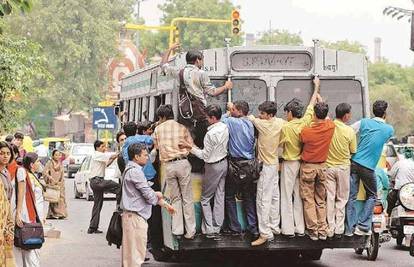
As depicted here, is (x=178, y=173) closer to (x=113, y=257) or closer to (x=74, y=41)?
(x=113, y=257)

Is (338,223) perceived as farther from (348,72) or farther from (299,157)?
(348,72)

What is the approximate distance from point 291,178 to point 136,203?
200 cm

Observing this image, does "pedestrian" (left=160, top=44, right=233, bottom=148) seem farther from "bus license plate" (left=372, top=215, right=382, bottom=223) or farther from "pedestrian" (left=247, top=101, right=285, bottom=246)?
"bus license plate" (left=372, top=215, right=382, bottom=223)

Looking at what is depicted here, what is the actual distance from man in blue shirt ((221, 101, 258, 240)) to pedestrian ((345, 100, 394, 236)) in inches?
47.6

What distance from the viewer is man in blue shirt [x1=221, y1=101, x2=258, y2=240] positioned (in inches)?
447

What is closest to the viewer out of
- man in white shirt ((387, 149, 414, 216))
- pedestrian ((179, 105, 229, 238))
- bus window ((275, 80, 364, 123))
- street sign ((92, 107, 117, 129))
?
pedestrian ((179, 105, 229, 238))

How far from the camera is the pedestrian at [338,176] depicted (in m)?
11.6

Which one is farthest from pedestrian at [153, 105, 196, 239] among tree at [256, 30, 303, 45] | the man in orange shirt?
tree at [256, 30, 303, 45]

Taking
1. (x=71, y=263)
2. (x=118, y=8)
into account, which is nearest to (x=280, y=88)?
(x=71, y=263)

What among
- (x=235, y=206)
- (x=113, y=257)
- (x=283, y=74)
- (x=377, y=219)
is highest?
(x=283, y=74)

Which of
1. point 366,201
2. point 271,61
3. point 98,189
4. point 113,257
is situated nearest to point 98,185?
point 98,189

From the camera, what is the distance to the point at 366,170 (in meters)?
11.8

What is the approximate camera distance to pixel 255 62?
1295 centimetres

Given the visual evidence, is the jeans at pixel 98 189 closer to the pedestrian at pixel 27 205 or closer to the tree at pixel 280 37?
the pedestrian at pixel 27 205
